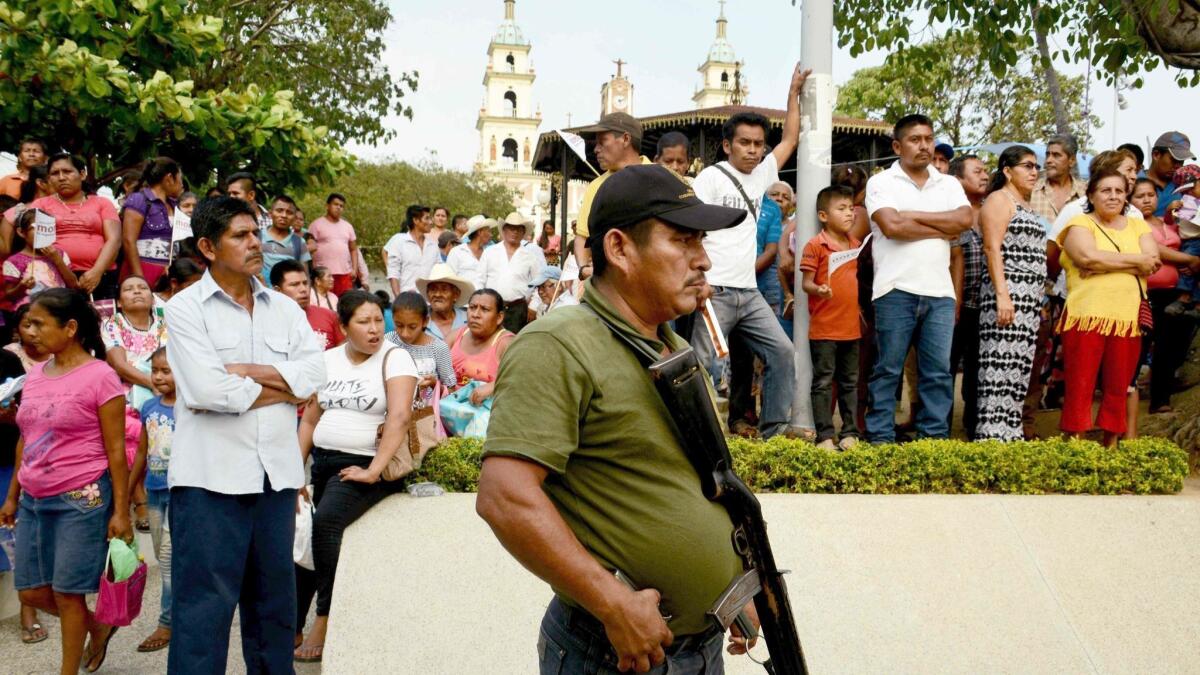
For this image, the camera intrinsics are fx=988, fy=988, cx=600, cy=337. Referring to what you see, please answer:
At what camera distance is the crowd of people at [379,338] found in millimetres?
3904

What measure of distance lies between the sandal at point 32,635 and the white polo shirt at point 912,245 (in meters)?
5.21

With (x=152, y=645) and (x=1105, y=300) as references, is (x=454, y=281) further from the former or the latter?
(x=1105, y=300)

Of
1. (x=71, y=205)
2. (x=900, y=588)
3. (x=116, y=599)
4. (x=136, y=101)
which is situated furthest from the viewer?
(x=136, y=101)

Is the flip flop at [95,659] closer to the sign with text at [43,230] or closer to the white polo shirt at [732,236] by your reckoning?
the sign with text at [43,230]

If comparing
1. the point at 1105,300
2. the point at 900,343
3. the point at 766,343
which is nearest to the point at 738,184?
the point at 766,343

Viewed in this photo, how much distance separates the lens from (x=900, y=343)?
6.17m

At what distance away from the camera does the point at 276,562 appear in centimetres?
402

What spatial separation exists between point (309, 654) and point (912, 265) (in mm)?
4123

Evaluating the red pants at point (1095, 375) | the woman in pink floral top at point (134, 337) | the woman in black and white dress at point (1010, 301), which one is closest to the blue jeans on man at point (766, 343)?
the woman in black and white dress at point (1010, 301)

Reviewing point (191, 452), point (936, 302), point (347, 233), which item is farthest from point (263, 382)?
point (347, 233)

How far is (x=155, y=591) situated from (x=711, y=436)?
494 centimetres

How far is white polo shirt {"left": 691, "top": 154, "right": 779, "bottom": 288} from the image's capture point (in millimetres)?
6141

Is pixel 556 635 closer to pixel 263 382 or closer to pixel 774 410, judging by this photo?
pixel 263 382

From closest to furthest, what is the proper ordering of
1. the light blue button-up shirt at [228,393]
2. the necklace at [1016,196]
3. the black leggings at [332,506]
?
the light blue button-up shirt at [228,393], the black leggings at [332,506], the necklace at [1016,196]
